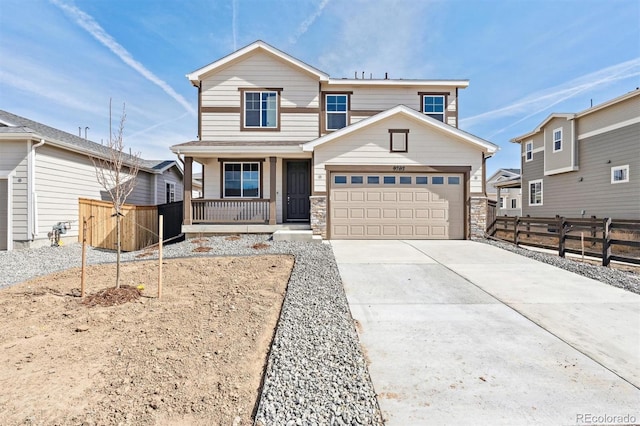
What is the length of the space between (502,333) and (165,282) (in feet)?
18.7

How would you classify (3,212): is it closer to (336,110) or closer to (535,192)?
(336,110)

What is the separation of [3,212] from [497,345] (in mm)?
13201

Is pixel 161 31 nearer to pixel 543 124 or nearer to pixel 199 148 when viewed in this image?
pixel 199 148

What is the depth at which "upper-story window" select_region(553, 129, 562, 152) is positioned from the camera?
1628cm

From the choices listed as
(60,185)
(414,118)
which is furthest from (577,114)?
(60,185)

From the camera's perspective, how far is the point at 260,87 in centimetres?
1234

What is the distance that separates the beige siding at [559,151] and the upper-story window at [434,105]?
324 inches

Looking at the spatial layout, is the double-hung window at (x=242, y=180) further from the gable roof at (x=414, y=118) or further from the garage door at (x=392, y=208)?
the garage door at (x=392, y=208)

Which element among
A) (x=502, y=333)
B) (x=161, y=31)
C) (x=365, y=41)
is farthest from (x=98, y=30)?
(x=502, y=333)

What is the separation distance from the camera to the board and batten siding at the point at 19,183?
891cm

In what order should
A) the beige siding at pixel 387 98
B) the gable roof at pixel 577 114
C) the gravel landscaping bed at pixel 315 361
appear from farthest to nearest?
the beige siding at pixel 387 98, the gable roof at pixel 577 114, the gravel landscaping bed at pixel 315 361

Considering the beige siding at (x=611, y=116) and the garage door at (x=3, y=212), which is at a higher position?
the beige siding at (x=611, y=116)

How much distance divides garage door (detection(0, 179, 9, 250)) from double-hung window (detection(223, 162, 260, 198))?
21.5 ft

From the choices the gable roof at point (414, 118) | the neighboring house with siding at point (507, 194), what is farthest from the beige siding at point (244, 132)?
the neighboring house with siding at point (507, 194)
